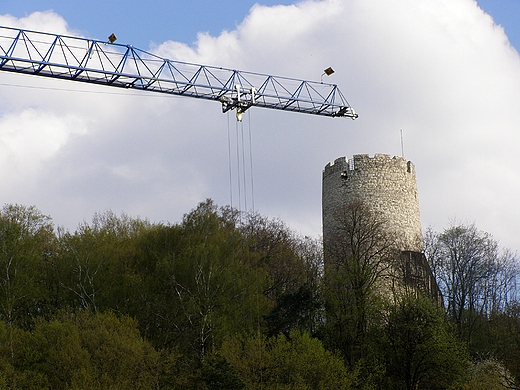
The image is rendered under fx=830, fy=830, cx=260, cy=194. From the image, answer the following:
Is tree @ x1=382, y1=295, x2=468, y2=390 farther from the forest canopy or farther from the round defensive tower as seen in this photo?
the round defensive tower

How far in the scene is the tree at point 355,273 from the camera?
33.1 m

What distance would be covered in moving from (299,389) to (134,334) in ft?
20.9

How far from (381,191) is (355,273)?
500cm

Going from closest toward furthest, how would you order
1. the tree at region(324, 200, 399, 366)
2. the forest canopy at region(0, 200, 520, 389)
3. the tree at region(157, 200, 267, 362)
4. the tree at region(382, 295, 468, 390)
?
the forest canopy at region(0, 200, 520, 389) → the tree at region(382, 295, 468, 390) → the tree at region(157, 200, 267, 362) → the tree at region(324, 200, 399, 366)

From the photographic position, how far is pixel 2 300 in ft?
109

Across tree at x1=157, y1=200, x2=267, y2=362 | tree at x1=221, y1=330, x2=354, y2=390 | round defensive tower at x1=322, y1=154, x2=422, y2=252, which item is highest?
round defensive tower at x1=322, y1=154, x2=422, y2=252

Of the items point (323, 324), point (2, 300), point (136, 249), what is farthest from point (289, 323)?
point (2, 300)

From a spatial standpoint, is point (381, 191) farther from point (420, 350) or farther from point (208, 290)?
point (208, 290)

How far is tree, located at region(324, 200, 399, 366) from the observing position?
109ft

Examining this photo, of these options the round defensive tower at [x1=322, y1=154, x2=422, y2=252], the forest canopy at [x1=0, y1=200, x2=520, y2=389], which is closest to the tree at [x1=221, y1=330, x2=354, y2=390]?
the forest canopy at [x1=0, y1=200, x2=520, y2=389]

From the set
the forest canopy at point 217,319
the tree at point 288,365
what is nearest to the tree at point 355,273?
the forest canopy at point 217,319

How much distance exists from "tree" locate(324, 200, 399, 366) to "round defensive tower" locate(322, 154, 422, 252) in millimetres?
522

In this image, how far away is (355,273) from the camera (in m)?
34.2

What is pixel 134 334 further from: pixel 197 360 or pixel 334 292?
pixel 334 292
